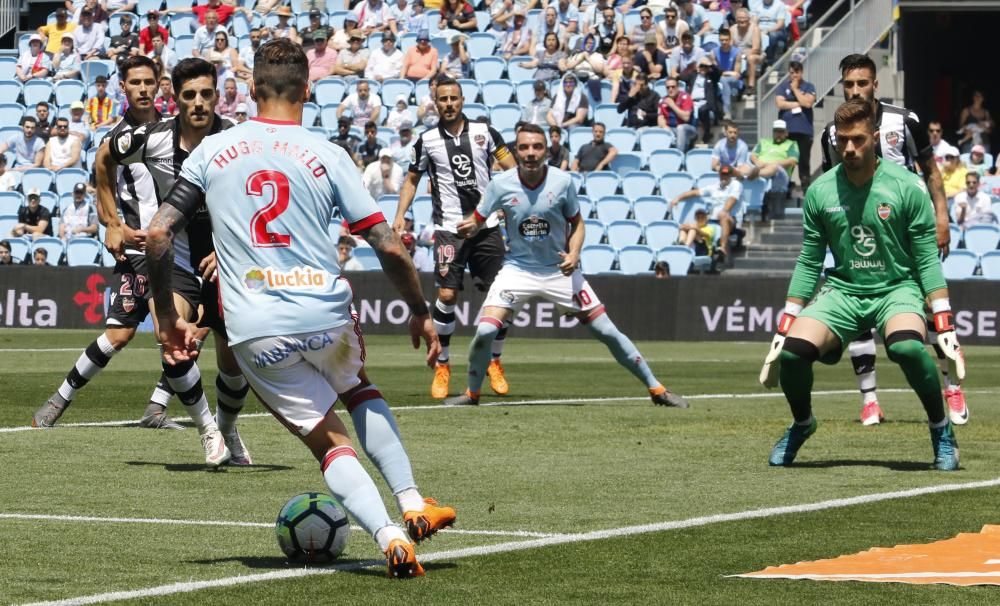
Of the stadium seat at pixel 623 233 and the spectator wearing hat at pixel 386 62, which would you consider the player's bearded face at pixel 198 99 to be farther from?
the spectator wearing hat at pixel 386 62

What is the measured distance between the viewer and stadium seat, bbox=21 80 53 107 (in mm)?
34688


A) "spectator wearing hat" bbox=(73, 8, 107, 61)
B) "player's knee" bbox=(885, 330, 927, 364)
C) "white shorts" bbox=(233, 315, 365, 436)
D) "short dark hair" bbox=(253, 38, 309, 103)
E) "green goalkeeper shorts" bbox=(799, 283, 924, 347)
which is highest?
"spectator wearing hat" bbox=(73, 8, 107, 61)

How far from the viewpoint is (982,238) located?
26609 mm

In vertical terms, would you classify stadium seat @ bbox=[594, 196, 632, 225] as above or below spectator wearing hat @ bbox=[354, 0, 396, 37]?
below

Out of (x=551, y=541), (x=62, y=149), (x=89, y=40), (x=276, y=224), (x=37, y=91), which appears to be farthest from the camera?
(x=89, y=40)

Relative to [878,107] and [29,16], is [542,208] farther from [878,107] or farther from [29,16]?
[29,16]

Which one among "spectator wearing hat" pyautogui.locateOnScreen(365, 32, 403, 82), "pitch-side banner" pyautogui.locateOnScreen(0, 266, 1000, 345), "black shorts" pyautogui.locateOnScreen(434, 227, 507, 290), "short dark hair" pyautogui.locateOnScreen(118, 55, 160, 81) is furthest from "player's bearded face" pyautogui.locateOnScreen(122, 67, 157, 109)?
"spectator wearing hat" pyautogui.locateOnScreen(365, 32, 403, 82)

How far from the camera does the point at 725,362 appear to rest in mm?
21609

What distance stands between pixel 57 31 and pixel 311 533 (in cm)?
3175

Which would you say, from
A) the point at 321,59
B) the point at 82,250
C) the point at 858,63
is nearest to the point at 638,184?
the point at 321,59

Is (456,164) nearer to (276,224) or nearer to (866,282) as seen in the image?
(866,282)

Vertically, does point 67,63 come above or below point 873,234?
above

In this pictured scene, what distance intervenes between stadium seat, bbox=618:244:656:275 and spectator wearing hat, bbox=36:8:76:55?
13.9m

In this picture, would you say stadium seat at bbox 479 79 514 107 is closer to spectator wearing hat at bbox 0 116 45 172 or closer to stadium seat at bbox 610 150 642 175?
stadium seat at bbox 610 150 642 175
